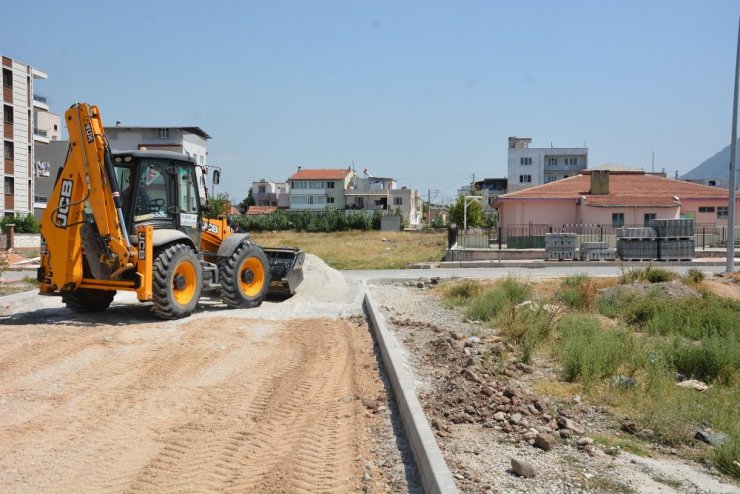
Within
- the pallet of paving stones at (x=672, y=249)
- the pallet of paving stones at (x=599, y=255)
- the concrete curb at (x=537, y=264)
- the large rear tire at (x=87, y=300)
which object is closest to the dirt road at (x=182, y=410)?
the large rear tire at (x=87, y=300)

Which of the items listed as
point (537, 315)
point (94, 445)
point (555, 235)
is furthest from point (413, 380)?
point (555, 235)

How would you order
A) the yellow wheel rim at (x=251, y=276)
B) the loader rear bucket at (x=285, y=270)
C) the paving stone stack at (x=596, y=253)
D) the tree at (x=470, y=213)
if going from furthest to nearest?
the tree at (x=470, y=213) < the paving stone stack at (x=596, y=253) < the loader rear bucket at (x=285, y=270) < the yellow wheel rim at (x=251, y=276)

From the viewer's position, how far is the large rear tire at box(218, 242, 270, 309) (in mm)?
15422

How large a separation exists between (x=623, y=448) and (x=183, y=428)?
380 cm

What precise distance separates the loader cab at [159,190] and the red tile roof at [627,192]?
33.2 metres

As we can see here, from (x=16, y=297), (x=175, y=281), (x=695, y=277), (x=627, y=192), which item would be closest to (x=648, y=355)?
(x=175, y=281)

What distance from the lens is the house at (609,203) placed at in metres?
43.5

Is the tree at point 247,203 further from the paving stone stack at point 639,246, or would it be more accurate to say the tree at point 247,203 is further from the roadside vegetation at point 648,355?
the roadside vegetation at point 648,355

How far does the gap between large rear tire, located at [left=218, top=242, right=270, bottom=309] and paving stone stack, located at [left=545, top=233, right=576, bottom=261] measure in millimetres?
19128

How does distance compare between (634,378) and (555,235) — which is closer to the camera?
(634,378)

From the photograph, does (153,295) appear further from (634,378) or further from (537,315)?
(634,378)

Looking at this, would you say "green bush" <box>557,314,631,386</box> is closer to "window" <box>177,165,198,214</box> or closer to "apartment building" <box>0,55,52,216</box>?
"window" <box>177,165,198,214</box>

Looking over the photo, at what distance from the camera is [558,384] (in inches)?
338

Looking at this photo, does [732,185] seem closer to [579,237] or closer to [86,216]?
[579,237]
